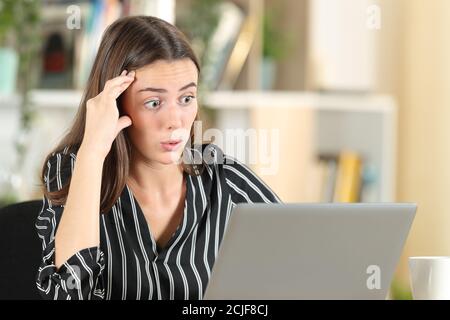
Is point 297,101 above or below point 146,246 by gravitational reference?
above

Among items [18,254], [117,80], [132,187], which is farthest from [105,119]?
[18,254]

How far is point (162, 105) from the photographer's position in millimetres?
1394

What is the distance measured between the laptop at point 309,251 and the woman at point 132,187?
0.85 feet

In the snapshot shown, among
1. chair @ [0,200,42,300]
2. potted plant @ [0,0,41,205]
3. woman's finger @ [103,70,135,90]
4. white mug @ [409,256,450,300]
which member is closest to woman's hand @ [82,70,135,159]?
woman's finger @ [103,70,135,90]

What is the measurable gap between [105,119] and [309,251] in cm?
39

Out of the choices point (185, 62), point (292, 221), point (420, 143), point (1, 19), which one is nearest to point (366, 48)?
point (420, 143)

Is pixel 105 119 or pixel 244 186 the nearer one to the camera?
pixel 105 119

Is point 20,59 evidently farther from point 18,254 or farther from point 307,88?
point 18,254

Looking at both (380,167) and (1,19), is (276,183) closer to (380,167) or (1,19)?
(380,167)

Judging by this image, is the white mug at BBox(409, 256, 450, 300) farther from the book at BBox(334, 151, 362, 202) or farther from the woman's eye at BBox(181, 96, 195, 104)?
the book at BBox(334, 151, 362, 202)

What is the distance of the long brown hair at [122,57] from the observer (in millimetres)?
1396

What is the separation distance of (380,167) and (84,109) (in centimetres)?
200

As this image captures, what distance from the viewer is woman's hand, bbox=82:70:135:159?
134 centimetres

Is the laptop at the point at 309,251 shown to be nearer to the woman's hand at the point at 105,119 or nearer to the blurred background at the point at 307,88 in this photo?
the woman's hand at the point at 105,119
